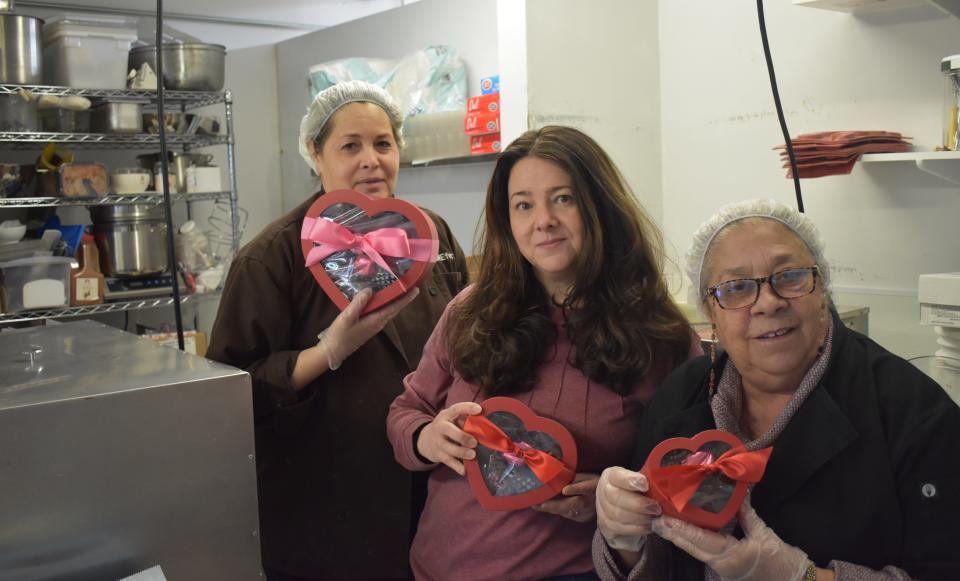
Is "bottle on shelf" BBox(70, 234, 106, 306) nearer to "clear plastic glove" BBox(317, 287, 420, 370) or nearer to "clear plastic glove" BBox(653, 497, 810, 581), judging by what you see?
"clear plastic glove" BBox(317, 287, 420, 370)

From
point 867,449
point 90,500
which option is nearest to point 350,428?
point 90,500

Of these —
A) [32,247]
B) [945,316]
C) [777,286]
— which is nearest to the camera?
[777,286]

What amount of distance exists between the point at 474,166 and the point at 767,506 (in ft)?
9.04

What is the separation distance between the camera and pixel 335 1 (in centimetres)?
495

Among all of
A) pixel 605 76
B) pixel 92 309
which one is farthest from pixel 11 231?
pixel 605 76

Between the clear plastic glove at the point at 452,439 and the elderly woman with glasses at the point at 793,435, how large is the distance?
0.25m

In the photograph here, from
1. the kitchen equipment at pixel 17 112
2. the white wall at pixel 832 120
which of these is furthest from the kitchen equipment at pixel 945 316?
the kitchen equipment at pixel 17 112

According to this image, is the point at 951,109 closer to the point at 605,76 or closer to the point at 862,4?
the point at 862,4

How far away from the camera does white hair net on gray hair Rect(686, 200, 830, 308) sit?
1245 millimetres

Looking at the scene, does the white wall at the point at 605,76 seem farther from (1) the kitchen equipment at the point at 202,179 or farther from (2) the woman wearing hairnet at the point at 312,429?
(1) the kitchen equipment at the point at 202,179

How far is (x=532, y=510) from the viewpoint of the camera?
1359 mm

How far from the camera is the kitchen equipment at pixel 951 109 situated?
7.46ft

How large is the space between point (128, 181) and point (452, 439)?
299cm

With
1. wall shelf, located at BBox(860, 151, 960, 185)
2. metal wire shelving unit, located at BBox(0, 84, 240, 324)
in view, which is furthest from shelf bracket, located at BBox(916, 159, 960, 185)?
metal wire shelving unit, located at BBox(0, 84, 240, 324)
